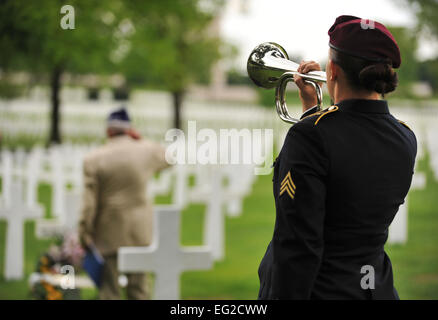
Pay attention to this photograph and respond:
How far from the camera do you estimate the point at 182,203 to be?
1152cm

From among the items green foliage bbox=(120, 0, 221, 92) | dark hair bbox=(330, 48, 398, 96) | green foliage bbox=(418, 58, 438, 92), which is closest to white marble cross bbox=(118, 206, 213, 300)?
dark hair bbox=(330, 48, 398, 96)

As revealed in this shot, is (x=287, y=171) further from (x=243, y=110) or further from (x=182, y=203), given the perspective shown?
(x=243, y=110)

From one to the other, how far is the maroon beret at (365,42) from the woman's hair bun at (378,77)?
0.03 meters

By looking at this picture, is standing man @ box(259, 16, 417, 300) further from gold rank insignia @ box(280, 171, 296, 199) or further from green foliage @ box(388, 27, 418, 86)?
green foliage @ box(388, 27, 418, 86)

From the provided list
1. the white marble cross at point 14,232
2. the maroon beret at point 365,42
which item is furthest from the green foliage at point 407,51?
the maroon beret at point 365,42

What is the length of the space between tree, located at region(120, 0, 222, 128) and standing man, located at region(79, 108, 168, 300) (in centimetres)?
918

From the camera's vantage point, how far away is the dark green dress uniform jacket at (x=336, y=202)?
2.11 metres

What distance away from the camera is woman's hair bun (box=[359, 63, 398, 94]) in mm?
2182

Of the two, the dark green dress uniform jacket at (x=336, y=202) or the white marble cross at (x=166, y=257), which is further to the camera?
the white marble cross at (x=166, y=257)

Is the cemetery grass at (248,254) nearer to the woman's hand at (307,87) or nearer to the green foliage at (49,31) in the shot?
the green foliage at (49,31)

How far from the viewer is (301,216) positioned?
2.10 metres

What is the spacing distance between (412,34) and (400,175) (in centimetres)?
2334

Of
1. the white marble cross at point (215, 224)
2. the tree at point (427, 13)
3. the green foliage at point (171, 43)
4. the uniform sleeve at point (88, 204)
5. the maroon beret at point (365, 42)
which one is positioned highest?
the tree at point (427, 13)

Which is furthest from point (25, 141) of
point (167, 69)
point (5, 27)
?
point (5, 27)
